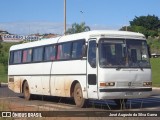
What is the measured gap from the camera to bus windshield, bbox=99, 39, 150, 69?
1808cm

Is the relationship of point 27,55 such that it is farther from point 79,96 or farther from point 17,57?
point 79,96

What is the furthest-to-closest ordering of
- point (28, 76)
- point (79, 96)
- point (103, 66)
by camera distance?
point (28, 76) < point (79, 96) < point (103, 66)

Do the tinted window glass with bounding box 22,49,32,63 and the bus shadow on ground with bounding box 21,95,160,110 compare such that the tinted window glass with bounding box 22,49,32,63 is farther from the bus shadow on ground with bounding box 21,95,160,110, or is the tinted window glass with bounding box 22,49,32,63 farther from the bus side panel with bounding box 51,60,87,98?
the bus side panel with bounding box 51,60,87,98

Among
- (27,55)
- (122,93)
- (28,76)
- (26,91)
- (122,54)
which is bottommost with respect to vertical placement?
(26,91)

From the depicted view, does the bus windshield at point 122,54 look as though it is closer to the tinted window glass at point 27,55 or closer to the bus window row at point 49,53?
the bus window row at point 49,53

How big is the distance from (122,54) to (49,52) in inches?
206

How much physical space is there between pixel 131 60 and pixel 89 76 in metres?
1.66

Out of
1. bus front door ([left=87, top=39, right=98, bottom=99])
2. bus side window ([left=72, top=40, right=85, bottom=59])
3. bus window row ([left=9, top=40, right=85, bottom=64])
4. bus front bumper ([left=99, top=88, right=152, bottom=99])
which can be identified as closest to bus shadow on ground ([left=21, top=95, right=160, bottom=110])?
bus front bumper ([left=99, top=88, right=152, bottom=99])

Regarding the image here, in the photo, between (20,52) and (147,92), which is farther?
(20,52)

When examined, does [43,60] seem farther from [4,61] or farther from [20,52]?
[4,61]

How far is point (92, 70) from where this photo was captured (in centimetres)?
1828

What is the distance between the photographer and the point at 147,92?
18562mm

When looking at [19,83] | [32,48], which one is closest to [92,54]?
[32,48]

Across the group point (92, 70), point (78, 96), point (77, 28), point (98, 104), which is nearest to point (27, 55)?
point (98, 104)
